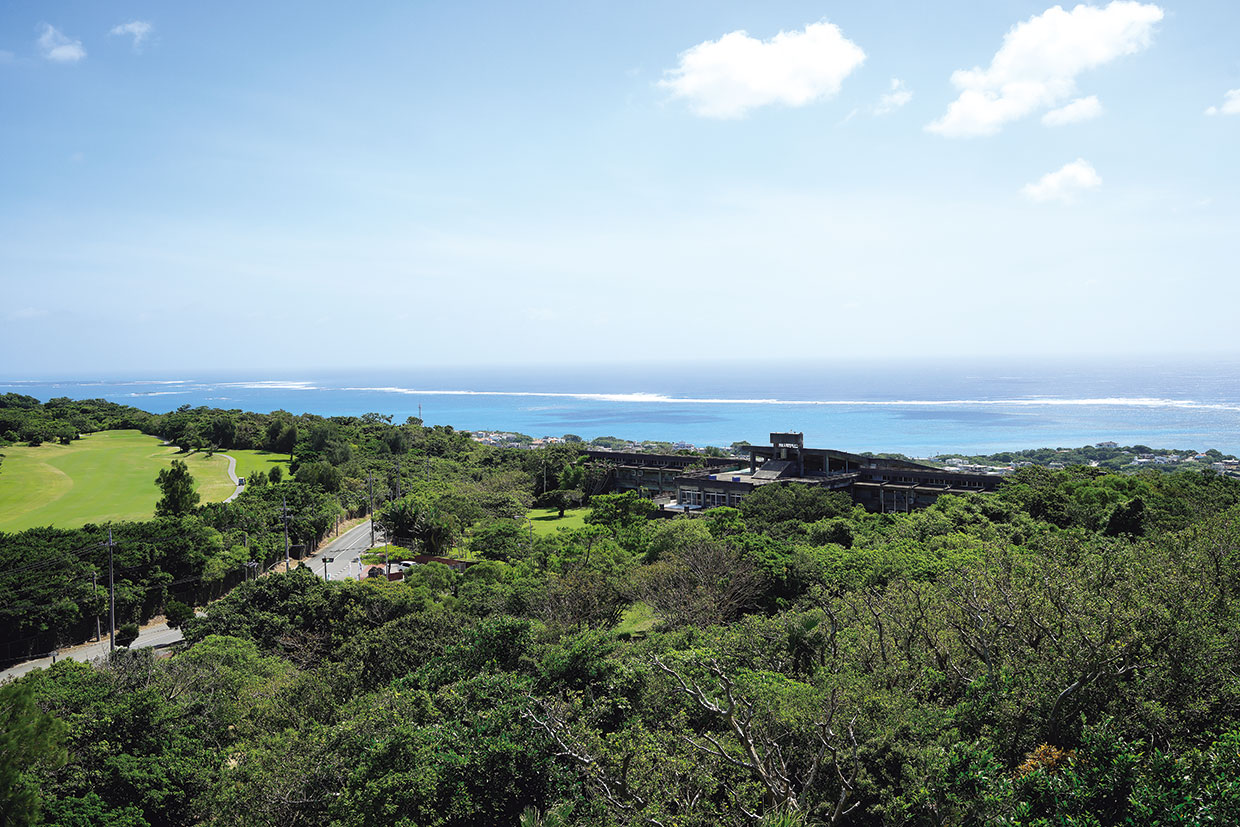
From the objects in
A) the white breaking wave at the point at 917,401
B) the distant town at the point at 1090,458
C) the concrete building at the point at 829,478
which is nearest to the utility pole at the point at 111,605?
the concrete building at the point at 829,478

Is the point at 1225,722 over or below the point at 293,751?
over

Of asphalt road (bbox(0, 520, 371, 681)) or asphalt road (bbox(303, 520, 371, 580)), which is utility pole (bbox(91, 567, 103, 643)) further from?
asphalt road (bbox(303, 520, 371, 580))

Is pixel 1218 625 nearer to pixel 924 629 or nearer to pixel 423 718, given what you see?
pixel 924 629

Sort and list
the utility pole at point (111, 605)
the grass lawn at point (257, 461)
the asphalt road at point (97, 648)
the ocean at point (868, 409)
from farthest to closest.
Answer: the ocean at point (868, 409) < the grass lawn at point (257, 461) < the utility pole at point (111, 605) < the asphalt road at point (97, 648)

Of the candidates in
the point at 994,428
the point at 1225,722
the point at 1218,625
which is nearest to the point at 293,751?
the point at 1225,722

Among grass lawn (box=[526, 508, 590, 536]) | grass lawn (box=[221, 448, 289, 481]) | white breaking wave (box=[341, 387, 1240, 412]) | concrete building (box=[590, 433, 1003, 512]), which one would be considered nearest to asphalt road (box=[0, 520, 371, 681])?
grass lawn (box=[526, 508, 590, 536])

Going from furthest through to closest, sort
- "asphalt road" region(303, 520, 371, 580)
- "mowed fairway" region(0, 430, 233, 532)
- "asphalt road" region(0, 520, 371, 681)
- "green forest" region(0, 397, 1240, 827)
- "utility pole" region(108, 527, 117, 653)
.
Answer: "mowed fairway" region(0, 430, 233, 532) → "asphalt road" region(303, 520, 371, 580) → "utility pole" region(108, 527, 117, 653) → "asphalt road" region(0, 520, 371, 681) → "green forest" region(0, 397, 1240, 827)

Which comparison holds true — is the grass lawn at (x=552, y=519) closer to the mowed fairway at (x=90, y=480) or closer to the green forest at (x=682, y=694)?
the green forest at (x=682, y=694)
